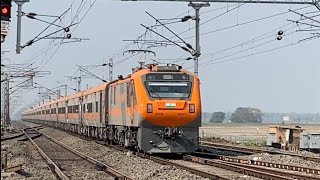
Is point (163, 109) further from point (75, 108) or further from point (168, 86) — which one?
point (75, 108)

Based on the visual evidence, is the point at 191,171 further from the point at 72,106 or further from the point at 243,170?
the point at 72,106

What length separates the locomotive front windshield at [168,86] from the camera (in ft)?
74.3

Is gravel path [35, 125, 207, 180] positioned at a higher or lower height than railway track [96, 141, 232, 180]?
lower

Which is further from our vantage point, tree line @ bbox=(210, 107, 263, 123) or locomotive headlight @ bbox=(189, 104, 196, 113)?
tree line @ bbox=(210, 107, 263, 123)

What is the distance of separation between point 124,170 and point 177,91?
4416mm

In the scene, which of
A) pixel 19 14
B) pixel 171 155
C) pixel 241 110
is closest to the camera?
pixel 171 155

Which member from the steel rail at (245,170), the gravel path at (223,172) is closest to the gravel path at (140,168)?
the gravel path at (223,172)

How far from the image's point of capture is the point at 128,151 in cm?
2559

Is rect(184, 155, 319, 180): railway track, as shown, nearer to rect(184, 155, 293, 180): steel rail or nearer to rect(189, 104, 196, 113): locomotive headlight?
rect(184, 155, 293, 180): steel rail

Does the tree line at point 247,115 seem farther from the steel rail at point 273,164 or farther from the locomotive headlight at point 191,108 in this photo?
the locomotive headlight at point 191,108

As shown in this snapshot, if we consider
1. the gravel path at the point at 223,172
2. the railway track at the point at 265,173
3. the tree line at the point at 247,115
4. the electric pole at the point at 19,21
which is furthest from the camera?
the tree line at the point at 247,115

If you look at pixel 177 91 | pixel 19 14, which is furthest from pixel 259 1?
pixel 19 14

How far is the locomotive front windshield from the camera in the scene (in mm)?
22641

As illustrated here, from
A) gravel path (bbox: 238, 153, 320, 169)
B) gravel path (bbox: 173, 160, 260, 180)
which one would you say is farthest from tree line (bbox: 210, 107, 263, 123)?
gravel path (bbox: 173, 160, 260, 180)
